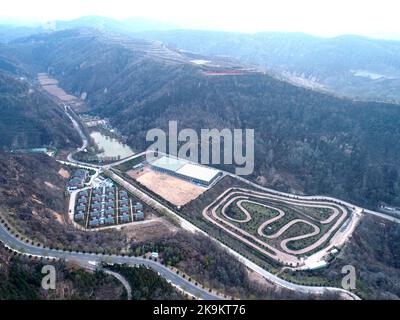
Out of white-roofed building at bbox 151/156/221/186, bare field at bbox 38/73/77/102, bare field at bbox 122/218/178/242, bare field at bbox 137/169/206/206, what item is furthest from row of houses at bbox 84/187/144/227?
bare field at bbox 38/73/77/102

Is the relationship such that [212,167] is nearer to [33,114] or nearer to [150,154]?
[150,154]

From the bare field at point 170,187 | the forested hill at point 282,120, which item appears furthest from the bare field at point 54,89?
the bare field at point 170,187

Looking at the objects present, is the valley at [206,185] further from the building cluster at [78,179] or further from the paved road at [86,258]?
the building cluster at [78,179]

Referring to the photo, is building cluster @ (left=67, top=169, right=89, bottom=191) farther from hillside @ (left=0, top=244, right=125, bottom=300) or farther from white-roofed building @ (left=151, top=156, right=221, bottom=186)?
hillside @ (left=0, top=244, right=125, bottom=300)

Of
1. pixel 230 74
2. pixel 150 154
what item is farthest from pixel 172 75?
pixel 150 154

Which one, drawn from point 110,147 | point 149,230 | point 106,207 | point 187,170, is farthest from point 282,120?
point 106,207
